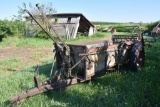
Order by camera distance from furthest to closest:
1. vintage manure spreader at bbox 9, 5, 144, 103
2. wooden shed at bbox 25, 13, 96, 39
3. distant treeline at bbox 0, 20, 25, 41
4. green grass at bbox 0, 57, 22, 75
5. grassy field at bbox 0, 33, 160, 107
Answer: wooden shed at bbox 25, 13, 96, 39 < distant treeline at bbox 0, 20, 25, 41 < green grass at bbox 0, 57, 22, 75 < vintage manure spreader at bbox 9, 5, 144, 103 < grassy field at bbox 0, 33, 160, 107

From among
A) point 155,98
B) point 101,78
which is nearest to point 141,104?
point 155,98

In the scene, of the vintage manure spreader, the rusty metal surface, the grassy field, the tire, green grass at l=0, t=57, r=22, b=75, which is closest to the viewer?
the rusty metal surface

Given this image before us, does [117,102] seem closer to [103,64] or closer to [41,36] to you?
[103,64]

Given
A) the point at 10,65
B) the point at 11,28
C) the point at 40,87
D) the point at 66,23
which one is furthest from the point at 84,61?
the point at 66,23

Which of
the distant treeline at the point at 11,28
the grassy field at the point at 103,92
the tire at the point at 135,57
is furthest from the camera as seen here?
the distant treeline at the point at 11,28

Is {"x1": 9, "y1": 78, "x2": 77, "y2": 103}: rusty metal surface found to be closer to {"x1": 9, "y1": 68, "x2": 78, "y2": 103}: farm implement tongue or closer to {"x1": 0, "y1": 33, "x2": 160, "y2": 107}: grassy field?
{"x1": 9, "y1": 68, "x2": 78, "y2": 103}: farm implement tongue

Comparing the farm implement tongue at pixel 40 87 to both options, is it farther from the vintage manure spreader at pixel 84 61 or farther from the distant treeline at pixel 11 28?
the distant treeline at pixel 11 28

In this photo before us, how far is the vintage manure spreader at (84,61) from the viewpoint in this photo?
17.9 ft

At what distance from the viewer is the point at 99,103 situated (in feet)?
16.3

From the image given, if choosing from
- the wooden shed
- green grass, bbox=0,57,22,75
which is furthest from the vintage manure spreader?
the wooden shed

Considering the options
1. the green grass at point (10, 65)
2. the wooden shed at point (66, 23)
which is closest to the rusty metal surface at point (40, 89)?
the green grass at point (10, 65)

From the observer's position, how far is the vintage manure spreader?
5.45 m

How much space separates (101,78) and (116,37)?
281 centimetres

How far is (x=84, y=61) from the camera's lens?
5.79 m
